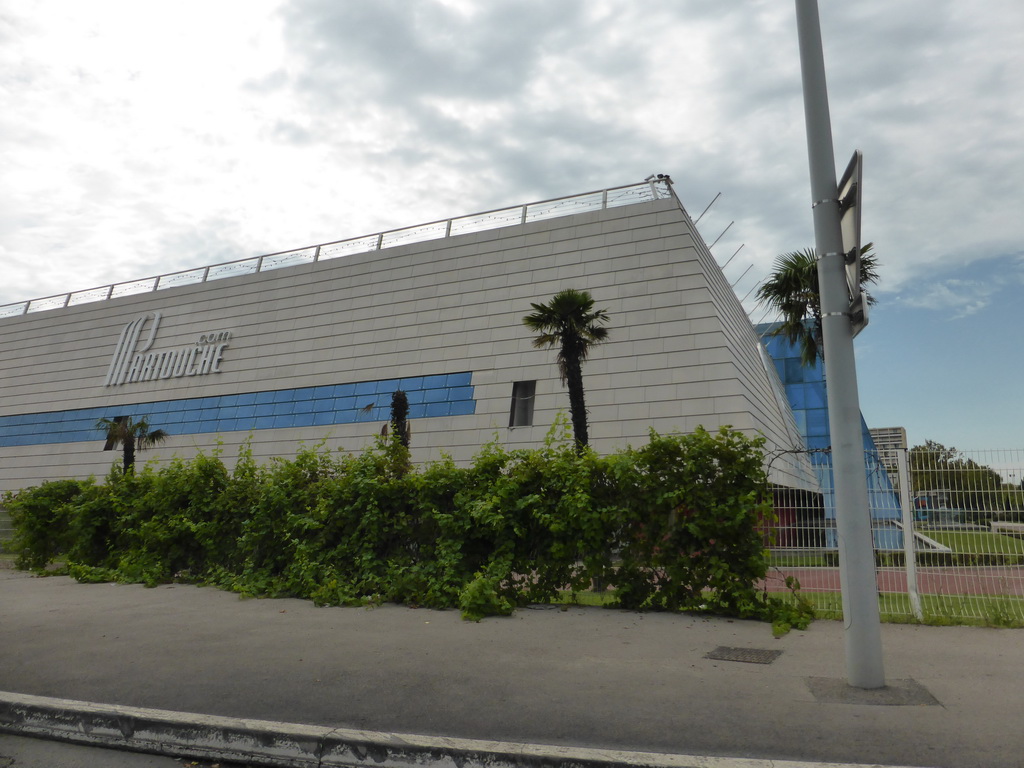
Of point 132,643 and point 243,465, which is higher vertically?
point 243,465

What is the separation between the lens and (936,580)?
7.76m

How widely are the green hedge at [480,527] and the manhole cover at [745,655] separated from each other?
4.30 ft

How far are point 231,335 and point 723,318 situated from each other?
2309 centimetres

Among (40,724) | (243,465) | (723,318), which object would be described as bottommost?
(40,724)

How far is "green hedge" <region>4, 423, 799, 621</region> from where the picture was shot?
8.02 m

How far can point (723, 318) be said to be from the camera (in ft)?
83.3

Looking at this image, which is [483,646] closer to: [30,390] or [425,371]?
[425,371]

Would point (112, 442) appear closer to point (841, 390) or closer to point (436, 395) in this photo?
point (436, 395)

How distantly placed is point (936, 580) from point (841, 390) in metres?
3.94

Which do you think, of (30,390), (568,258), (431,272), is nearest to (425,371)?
(431,272)

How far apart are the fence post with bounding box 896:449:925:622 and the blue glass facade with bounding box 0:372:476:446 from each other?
1905cm

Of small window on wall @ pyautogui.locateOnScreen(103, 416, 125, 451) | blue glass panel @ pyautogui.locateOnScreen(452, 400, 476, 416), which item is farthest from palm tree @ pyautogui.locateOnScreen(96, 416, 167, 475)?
blue glass panel @ pyautogui.locateOnScreen(452, 400, 476, 416)

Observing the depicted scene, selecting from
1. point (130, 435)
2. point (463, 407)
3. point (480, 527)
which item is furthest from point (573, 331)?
point (130, 435)

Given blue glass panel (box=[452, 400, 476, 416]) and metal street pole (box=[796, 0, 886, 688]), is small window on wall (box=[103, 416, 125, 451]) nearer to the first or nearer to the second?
blue glass panel (box=[452, 400, 476, 416])
